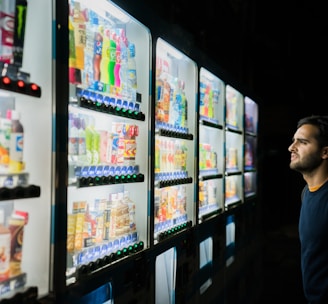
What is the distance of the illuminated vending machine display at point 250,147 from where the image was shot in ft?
16.9

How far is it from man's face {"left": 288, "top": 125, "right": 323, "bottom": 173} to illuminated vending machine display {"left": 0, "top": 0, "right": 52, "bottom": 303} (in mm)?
1588

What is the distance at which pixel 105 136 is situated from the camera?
2.22m

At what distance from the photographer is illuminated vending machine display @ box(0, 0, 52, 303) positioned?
1477mm

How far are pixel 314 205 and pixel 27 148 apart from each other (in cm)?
159

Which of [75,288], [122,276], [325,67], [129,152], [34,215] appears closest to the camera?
[34,215]

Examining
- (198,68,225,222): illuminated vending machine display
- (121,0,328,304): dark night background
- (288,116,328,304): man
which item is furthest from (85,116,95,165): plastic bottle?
(121,0,328,304): dark night background

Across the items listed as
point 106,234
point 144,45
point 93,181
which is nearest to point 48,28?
point 93,181

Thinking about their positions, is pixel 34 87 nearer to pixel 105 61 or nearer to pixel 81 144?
pixel 81 144

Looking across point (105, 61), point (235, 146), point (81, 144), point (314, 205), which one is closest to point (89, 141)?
point (81, 144)

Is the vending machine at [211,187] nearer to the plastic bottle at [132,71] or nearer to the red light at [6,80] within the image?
the plastic bottle at [132,71]

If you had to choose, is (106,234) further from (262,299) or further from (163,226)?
(262,299)

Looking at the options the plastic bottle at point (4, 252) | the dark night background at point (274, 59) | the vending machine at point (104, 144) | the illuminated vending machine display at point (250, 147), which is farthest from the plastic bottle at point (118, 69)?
the illuminated vending machine display at point (250, 147)

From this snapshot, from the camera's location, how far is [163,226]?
2.73m

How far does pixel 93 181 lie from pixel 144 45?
38.8 inches
